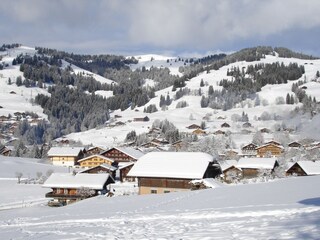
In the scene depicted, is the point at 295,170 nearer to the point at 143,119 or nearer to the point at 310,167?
the point at 310,167

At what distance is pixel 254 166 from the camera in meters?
56.0

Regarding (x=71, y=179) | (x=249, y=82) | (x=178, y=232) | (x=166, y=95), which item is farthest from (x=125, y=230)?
(x=166, y=95)

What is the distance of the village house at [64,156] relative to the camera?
85062mm

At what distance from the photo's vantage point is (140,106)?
196 meters

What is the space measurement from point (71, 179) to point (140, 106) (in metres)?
154

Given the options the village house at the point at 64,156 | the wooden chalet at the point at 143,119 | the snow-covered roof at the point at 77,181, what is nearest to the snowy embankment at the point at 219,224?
the snow-covered roof at the point at 77,181

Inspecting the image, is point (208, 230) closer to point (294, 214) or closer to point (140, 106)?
point (294, 214)

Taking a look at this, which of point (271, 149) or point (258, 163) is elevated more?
point (271, 149)

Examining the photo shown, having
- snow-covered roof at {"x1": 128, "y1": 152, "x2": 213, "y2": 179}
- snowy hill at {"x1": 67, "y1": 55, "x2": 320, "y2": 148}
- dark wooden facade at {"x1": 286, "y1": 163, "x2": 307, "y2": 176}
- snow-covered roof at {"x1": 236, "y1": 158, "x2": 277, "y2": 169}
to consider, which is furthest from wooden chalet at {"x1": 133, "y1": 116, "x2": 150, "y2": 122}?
snow-covered roof at {"x1": 128, "y1": 152, "x2": 213, "y2": 179}

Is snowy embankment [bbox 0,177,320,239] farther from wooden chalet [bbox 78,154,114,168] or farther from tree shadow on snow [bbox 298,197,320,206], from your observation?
wooden chalet [bbox 78,154,114,168]

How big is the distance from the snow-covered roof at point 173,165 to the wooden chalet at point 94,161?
35.0m

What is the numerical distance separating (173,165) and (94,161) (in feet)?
132

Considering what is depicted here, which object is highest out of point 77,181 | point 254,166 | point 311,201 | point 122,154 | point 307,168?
point 122,154

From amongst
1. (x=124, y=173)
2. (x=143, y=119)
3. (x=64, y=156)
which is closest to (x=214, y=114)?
(x=143, y=119)
